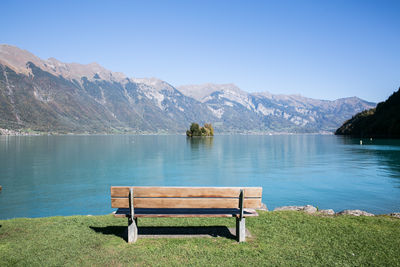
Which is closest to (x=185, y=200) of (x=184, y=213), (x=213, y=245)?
(x=184, y=213)

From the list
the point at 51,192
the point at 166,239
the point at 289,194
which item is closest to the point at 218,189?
the point at 166,239

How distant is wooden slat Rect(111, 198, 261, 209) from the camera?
28.1 feet

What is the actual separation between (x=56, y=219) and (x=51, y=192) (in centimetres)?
1499

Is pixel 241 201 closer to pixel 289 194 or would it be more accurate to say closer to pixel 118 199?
pixel 118 199

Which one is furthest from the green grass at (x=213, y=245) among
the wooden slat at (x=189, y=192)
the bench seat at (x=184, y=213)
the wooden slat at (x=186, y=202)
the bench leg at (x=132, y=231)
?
the wooden slat at (x=189, y=192)

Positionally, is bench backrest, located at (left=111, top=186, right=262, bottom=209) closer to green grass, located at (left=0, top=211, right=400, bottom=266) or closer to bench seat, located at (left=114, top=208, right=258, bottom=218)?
bench seat, located at (left=114, top=208, right=258, bottom=218)

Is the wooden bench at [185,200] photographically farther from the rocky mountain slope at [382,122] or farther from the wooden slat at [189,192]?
the rocky mountain slope at [382,122]

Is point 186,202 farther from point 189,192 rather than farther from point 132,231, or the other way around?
point 132,231

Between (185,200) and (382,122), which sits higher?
(382,122)

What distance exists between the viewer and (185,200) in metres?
8.58

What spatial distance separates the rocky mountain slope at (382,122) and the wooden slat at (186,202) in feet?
517

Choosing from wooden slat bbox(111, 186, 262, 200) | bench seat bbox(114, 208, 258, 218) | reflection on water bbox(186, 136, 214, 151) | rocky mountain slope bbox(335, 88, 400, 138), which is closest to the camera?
bench seat bbox(114, 208, 258, 218)

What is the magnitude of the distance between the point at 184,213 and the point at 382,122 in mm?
175899

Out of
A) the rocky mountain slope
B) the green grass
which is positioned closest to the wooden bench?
the green grass
